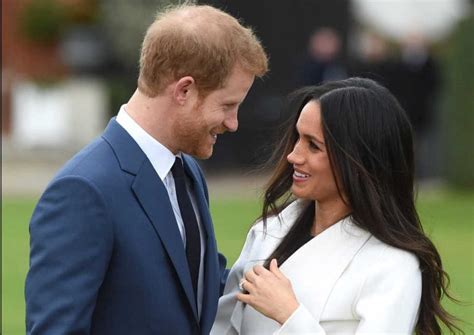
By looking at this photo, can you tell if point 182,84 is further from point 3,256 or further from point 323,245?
point 3,256

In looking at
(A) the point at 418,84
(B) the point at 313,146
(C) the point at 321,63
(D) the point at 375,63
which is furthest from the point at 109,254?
(D) the point at 375,63

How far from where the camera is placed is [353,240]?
12.0 feet

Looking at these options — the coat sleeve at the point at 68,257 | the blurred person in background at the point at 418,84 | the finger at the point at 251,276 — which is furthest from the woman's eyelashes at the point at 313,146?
the blurred person in background at the point at 418,84

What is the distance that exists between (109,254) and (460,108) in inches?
534

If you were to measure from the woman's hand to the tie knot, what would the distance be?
0.35 m

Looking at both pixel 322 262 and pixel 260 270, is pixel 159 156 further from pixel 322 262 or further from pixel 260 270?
pixel 322 262

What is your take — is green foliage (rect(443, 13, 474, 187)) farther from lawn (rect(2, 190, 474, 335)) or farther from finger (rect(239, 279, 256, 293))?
finger (rect(239, 279, 256, 293))

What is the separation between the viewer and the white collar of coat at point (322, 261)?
11.9 ft

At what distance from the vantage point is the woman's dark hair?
11.7 feet

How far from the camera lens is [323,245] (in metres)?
3.72

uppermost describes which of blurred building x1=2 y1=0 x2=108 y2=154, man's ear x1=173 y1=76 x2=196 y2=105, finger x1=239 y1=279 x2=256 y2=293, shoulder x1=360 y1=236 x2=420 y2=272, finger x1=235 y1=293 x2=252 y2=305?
man's ear x1=173 y1=76 x2=196 y2=105

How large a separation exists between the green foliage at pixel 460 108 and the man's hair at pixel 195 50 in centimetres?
1310

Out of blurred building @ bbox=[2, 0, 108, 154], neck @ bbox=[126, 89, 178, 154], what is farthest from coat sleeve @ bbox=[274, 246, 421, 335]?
blurred building @ bbox=[2, 0, 108, 154]

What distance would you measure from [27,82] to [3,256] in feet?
34.8
